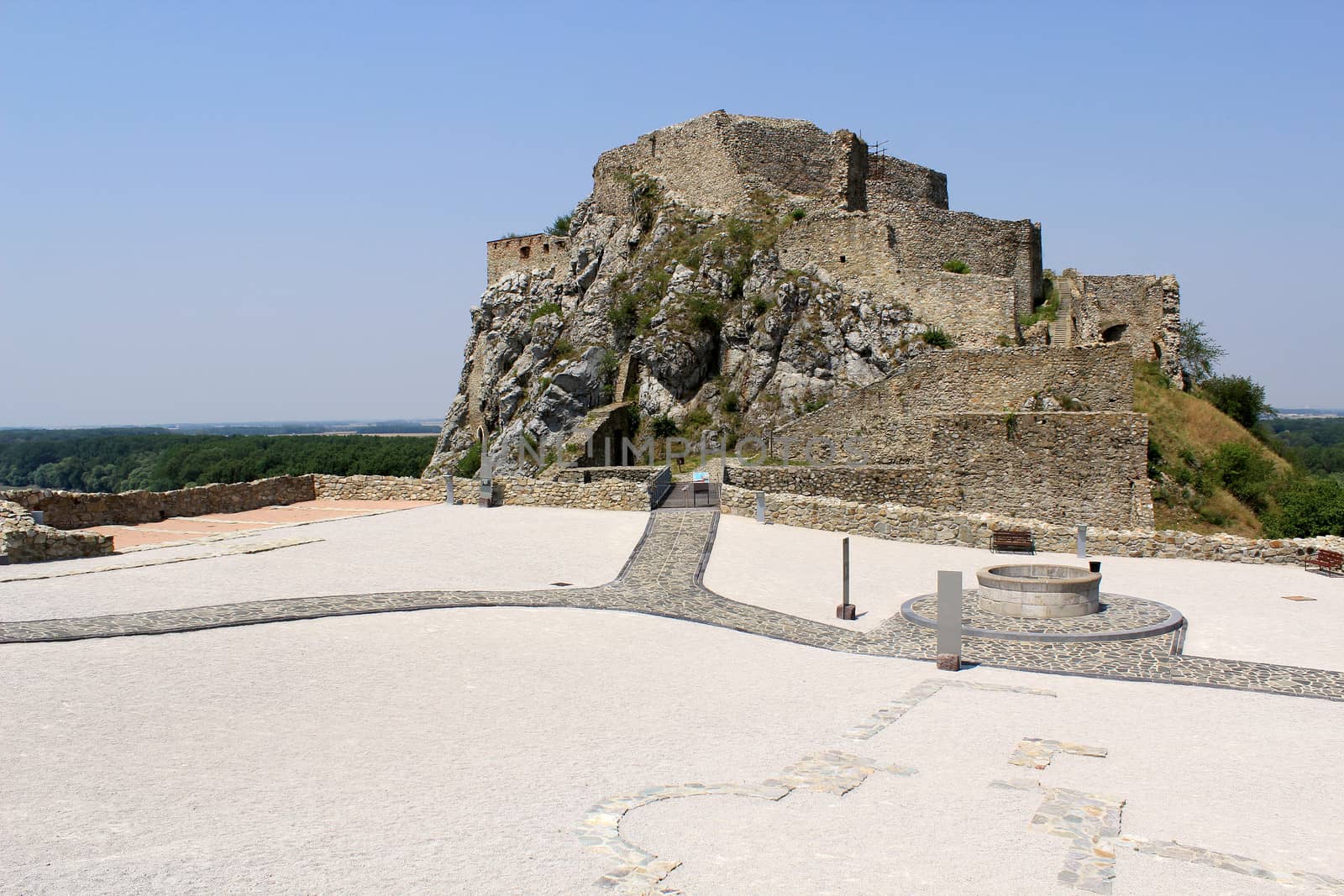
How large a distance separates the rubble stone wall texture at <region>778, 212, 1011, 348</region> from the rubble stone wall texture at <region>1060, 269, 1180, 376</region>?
3008mm

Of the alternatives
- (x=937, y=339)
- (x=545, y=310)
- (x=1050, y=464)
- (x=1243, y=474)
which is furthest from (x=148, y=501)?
(x=1243, y=474)

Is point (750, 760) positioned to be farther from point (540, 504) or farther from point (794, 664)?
point (540, 504)

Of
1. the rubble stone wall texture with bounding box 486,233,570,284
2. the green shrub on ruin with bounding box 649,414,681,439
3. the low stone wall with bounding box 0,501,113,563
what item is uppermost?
the rubble stone wall texture with bounding box 486,233,570,284

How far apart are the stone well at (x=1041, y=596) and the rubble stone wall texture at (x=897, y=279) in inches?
689

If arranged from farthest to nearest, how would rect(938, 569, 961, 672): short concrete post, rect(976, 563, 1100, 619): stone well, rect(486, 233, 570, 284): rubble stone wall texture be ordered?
rect(486, 233, 570, 284): rubble stone wall texture → rect(976, 563, 1100, 619): stone well → rect(938, 569, 961, 672): short concrete post

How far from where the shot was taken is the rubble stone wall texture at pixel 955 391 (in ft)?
82.1

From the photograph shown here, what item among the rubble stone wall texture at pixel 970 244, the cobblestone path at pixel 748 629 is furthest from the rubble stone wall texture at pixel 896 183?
the cobblestone path at pixel 748 629

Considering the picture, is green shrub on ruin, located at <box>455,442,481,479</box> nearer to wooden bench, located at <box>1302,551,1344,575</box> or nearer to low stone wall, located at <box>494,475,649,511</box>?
low stone wall, located at <box>494,475,649,511</box>

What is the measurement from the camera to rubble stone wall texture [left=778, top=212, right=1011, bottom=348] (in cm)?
2948

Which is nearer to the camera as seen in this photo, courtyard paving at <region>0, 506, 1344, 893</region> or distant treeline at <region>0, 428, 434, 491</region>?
courtyard paving at <region>0, 506, 1344, 893</region>

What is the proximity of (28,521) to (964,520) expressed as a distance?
1733 cm

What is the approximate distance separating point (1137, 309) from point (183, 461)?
298 ft

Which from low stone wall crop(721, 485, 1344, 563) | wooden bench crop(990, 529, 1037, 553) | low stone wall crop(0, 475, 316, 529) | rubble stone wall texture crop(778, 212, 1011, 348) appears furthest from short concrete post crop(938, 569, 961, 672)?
rubble stone wall texture crop(778, 212, 1011, 348)

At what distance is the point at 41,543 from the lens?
647 inches
